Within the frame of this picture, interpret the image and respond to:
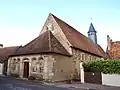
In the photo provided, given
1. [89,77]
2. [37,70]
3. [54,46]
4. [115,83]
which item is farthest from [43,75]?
[115,83]

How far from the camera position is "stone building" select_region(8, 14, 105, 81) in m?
20.6

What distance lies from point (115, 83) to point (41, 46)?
34.8 ft

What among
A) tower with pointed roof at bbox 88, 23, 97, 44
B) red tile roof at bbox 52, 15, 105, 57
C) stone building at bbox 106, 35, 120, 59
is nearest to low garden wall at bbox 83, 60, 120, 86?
red tile roof at bbox 52, 15, 105, 57

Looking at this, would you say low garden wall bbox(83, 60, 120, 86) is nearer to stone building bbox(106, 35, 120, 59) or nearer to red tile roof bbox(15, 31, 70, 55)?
red tile roof bbox(15, 31, 70, 55)

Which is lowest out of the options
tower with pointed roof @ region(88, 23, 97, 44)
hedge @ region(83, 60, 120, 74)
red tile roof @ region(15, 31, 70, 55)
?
hedge @ region(83, 60, 120, 74)

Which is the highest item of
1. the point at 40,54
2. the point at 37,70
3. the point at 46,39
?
the point at 46,39

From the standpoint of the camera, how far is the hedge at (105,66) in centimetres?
1891

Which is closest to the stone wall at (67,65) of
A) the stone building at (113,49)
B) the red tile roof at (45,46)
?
the red tile roof at (45,46)

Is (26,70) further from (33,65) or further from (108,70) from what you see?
(108,70)

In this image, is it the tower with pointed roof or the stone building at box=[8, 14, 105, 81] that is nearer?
the stone building at box=[8, 14, 105, 81]

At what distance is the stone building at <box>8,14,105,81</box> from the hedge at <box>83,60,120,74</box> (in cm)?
332

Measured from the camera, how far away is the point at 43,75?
67.1 feet

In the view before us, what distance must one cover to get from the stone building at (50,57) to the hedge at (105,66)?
131 inches

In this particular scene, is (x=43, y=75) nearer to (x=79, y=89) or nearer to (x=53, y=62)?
(x=53, y=62)
